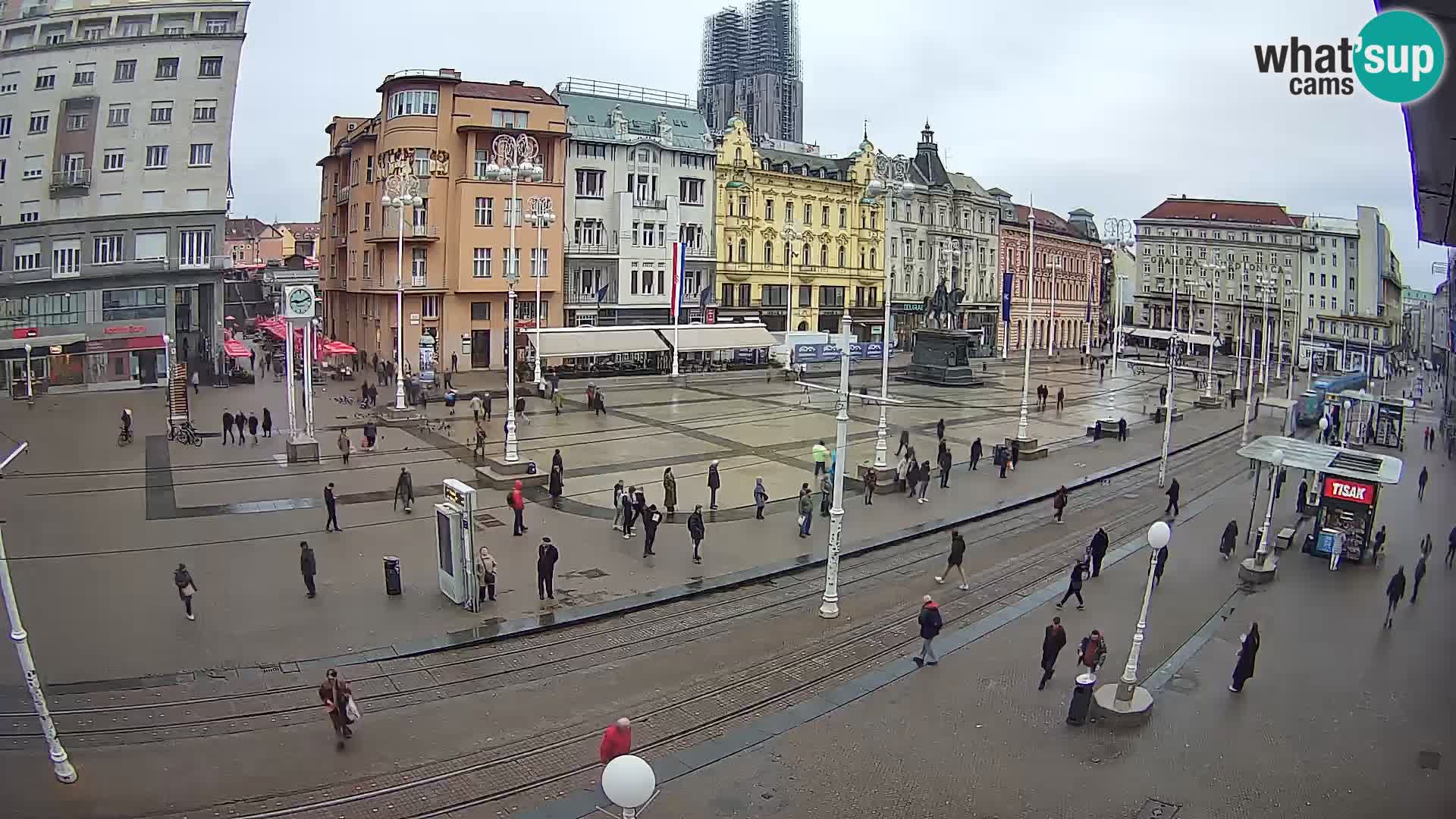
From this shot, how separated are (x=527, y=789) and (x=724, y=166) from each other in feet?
200

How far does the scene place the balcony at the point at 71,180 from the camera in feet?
82.3

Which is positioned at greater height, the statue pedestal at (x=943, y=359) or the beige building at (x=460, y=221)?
the beige building at (x=460, y=221)

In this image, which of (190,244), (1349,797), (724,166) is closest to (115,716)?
(1349,797)

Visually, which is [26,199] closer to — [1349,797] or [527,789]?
[527,789]

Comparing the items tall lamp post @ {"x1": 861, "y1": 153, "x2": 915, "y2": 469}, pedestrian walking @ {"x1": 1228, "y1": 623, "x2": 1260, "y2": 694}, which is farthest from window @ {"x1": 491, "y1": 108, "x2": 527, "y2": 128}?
pedestrian walking @ {"x1": 1228, "y1": 623, "x2": 1260, "y2": 694}

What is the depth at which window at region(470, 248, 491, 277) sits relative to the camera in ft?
178

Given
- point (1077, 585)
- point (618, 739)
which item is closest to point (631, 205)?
point (1077, 585)

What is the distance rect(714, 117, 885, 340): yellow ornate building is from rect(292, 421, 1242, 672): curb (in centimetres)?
4217

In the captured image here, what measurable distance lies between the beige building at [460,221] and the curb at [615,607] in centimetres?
3457

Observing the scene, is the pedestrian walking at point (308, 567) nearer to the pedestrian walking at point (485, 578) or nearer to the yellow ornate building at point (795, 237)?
the pedestrian walking at point (485, 578)

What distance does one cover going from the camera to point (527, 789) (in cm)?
1107

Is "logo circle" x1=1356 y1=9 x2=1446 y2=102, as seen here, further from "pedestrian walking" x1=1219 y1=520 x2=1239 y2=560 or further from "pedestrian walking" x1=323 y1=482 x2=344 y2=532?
Answer: "pedestrian walking" x1=323 y1=482 x2=344 y2=532

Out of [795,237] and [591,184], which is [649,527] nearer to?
[591,184]

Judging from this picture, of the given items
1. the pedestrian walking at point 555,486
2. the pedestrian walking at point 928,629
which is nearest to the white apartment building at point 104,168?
the pedestrian walking at point 555,486
